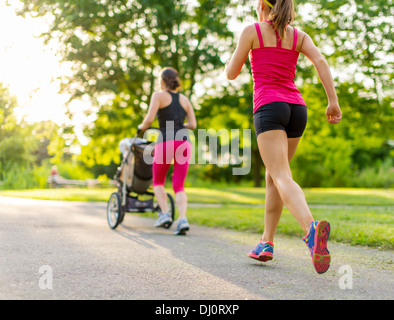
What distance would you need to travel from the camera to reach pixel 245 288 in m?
3.16

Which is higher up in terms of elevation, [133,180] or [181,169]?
[181,169]

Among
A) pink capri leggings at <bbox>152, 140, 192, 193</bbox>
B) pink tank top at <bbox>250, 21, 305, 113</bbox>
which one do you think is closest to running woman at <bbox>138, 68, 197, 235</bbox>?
pink capri leggings at <bbox>152, 140, 192, 193</bbox>

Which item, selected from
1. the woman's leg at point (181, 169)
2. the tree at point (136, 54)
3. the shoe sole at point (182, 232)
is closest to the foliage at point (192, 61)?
the tree at point (136, 54)

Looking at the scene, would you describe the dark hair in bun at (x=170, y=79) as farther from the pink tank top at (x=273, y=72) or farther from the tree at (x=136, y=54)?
the tree at (x=136, y=54)

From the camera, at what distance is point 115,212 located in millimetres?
7258

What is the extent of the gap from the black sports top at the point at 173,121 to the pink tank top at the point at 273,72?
2876mm

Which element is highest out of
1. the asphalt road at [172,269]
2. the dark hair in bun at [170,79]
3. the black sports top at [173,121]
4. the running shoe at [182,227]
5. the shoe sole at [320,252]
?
the dark hair in bun at [170,79]

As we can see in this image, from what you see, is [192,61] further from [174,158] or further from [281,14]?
[281,14]

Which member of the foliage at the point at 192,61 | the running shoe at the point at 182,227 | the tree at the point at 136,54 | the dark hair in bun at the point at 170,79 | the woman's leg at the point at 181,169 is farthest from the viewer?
the tree at the point at 136,54

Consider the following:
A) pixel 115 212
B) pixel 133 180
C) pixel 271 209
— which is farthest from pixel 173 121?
pixel 271 209

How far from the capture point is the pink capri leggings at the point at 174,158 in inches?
258

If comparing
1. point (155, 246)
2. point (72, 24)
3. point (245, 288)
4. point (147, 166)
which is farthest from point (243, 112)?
point (245, 288)

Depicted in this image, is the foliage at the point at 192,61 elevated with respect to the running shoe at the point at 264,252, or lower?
elevated

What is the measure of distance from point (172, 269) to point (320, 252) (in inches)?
49.0
